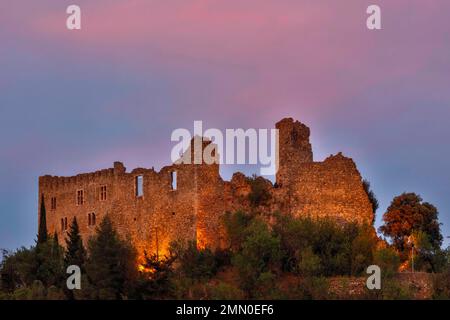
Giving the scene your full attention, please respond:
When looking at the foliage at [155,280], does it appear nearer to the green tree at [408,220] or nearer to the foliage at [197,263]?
the foliage at [197,263]

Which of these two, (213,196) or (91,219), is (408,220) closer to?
(213,196)

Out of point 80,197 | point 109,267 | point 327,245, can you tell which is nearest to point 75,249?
point 80,197

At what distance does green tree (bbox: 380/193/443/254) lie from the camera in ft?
324

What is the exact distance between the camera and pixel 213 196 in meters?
96.6

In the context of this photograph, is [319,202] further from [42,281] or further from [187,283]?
[42,281]

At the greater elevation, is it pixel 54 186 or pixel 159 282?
pixel 54 186

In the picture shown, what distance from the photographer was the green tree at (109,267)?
89.4 metres

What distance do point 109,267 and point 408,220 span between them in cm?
1764

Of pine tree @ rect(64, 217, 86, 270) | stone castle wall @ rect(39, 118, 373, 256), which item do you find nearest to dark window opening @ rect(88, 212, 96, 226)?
pine tree @ rect(64, 217, 86, 270)

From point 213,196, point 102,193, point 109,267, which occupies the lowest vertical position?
point 109,267

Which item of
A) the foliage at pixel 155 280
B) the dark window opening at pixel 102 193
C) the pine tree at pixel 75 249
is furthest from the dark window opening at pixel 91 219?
the foliage at pixel 155 280
